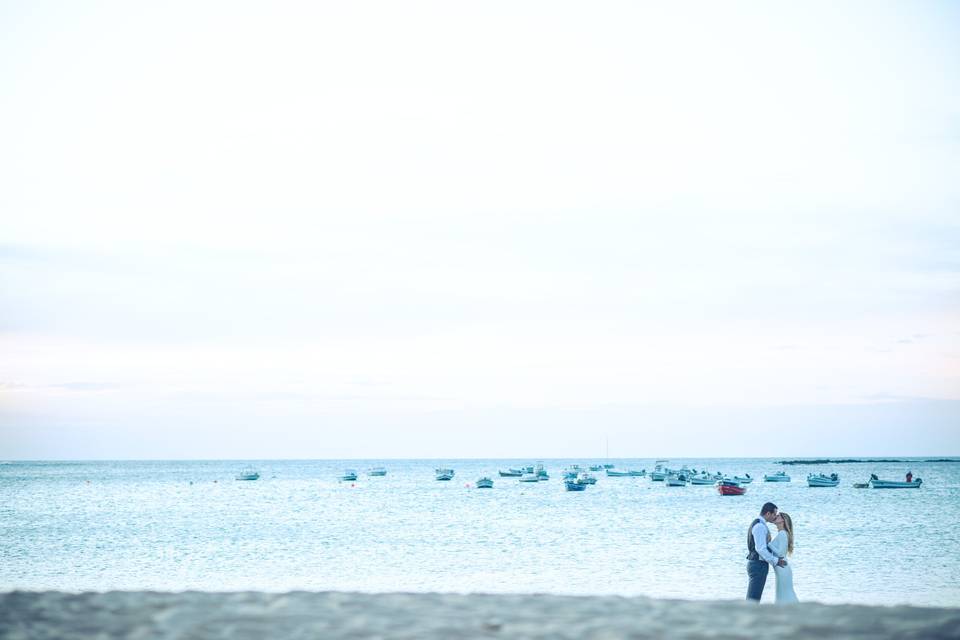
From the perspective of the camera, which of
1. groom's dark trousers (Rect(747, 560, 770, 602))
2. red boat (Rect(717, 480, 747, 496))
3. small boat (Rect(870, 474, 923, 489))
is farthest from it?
small boat (Rect(870, 474, 923, 489))

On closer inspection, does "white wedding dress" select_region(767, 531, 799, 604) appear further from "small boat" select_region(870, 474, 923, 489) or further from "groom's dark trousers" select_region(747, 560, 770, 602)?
"small boat" select_region(870, 474, 923, 489)

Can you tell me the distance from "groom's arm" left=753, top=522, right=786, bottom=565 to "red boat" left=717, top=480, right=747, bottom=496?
76.1m

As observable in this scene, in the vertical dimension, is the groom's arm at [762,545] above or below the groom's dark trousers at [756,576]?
above

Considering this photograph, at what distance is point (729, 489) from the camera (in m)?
89.9

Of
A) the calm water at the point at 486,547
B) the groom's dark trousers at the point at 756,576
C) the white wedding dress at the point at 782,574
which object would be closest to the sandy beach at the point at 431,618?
the white wedding dress at the point at 782,574

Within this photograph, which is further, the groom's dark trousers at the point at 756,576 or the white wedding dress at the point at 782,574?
the groom's dark trousers at the point at 756,576

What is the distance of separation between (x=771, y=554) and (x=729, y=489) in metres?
76.7

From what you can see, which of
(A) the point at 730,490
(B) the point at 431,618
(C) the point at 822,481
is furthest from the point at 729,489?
(B) the point at 431,618

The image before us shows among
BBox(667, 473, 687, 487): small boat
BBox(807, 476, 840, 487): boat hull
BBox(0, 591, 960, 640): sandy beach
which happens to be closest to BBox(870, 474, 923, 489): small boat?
BBox(807, 476, 840, 487): boat hull

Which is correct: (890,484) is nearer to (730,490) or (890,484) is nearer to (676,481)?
(730,490)

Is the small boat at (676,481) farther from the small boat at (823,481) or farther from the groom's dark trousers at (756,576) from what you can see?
the groom's dark trousers at (756,576)

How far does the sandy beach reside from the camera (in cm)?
916

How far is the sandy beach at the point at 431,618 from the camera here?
30.1 feet

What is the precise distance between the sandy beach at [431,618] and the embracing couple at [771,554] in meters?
5.76
